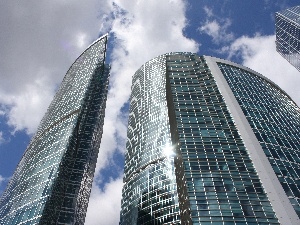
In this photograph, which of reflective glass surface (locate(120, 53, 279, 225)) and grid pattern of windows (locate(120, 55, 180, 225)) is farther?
grid pattern of windows (locate(120, 55, 180, 225))

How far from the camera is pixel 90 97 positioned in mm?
102625

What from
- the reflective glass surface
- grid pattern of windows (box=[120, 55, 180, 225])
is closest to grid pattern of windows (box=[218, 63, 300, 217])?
the reflective glass surface

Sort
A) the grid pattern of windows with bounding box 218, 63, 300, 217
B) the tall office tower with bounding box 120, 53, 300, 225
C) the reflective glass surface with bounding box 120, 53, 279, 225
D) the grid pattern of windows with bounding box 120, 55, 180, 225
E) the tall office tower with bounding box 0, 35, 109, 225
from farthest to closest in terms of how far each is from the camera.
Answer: the tall office tower with bounding box 0, 35, 109, 225
the grid pattern of windows with bounding box 120, 55, 180, 225
the grid pattern of windows with bounding box 218, 63, 300, 217
the tall office tower with bounding box 120, 53, 300, 225
the reflective glass surface with bounding box 120, 53, 279, 225

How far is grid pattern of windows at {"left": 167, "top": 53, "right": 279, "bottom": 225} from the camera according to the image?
48.9m

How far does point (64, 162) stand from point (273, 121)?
4499 cm

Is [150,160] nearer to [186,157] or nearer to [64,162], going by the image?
[64,162]

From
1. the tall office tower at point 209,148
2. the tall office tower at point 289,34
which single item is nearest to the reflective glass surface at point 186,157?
the tall office tower at point 209,148

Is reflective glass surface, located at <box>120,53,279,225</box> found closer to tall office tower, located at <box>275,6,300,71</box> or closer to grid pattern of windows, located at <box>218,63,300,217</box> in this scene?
grid pattern of windows, located at <box>218,63,300,217</box>

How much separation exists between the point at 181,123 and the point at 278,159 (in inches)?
709

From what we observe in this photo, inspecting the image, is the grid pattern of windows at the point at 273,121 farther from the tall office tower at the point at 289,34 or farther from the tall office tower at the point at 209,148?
the tall office tower at the point at 289,34

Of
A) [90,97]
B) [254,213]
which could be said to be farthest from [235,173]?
[90,97]

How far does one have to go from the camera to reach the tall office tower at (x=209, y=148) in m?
50.9

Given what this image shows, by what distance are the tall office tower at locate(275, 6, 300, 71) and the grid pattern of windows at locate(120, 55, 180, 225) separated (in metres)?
95.3

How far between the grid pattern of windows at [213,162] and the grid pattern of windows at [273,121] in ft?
14.2
